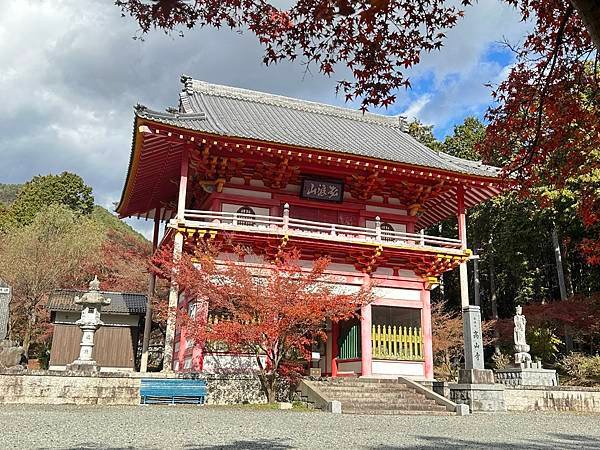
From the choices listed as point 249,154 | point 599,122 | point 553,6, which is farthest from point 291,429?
point 249,154

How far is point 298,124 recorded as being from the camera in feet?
62.4

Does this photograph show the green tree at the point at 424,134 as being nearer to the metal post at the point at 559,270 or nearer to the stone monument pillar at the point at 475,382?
the metal post at the point at 559,270

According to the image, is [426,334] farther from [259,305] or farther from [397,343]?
[259,305]

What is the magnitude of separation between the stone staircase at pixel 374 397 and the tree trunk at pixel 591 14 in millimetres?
9729

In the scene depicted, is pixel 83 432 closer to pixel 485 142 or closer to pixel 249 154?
pixel 485 142

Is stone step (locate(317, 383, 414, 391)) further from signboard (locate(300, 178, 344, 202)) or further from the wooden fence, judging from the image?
signboard (locate(300, 178, 344, 202))

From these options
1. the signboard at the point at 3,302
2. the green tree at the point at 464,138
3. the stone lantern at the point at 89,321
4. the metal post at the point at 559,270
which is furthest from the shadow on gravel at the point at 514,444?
the green tree at the point at 464,138

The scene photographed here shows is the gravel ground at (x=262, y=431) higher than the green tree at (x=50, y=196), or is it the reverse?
the green tree at (x=50, y=196)

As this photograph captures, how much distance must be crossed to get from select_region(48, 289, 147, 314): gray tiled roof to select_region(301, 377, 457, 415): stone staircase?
9.57 metres

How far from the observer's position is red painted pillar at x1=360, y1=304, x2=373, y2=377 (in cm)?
1473

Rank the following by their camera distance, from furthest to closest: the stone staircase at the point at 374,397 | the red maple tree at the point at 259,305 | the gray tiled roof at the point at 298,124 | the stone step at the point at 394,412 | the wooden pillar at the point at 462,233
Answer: the wooden pillar at the point at 462,233, the gray tiled roof at the point at 298,124, the red maple tree at the point at 259,305, the stone staircase at the point at 374,397, the stone step at the point at 394,412

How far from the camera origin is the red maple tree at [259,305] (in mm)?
11562

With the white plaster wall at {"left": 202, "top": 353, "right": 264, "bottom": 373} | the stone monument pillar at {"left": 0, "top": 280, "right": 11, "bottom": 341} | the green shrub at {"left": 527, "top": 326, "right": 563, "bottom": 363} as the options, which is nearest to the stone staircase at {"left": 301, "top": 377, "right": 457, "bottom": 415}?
the white plaster wall at {"left": 202, "top": 353, "right": 264, "bottom": 373}

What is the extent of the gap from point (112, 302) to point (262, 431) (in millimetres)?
14654
